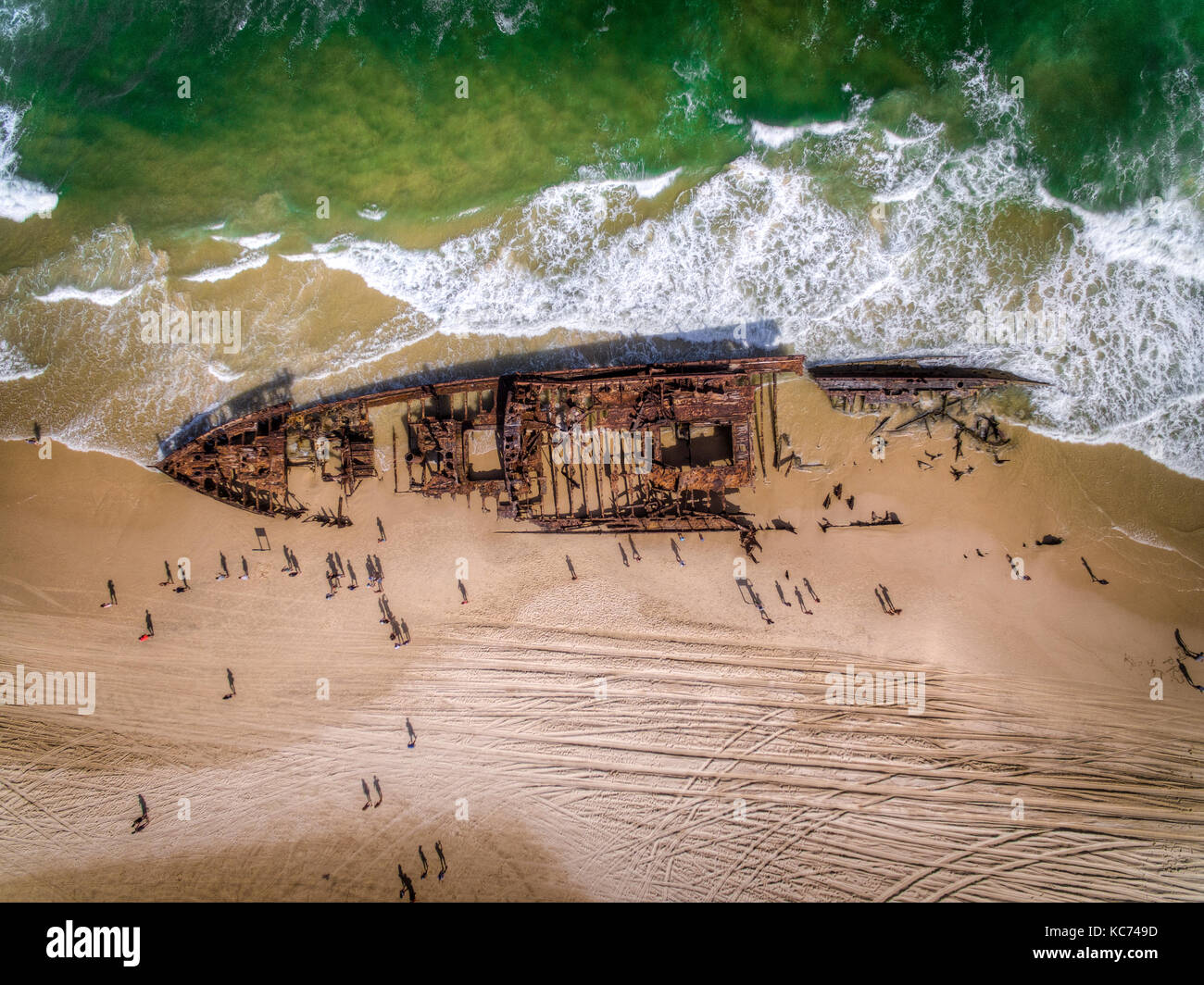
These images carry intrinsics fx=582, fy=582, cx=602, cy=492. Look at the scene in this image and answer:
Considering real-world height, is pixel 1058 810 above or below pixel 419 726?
below

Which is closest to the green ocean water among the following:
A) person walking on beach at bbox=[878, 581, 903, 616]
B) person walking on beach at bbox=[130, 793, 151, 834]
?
person walking on beach at bbox=[878, 581, 903, 616]

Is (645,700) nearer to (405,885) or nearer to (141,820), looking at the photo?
(405,885)

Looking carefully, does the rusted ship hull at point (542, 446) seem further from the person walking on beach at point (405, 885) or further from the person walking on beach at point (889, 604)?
the person walking on beach at point (405, 885)

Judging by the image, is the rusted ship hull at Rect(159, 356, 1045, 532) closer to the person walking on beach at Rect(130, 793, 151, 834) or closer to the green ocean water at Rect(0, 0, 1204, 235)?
the green ocean water at Rect(0, 0, 1204, 235)

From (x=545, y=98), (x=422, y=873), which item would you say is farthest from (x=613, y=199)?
(x=422, y=873)

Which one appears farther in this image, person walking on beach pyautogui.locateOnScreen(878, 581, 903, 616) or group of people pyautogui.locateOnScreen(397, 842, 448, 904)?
person walking on beach pyautogui.locateOnScreen(878, 581, 903, 616)
